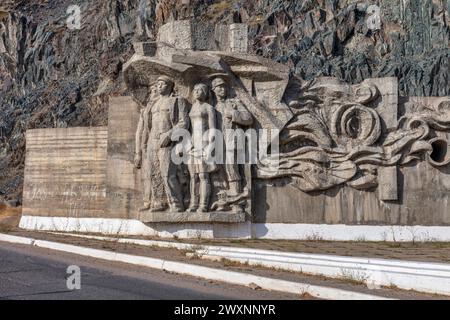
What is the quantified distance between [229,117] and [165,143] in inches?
54.2

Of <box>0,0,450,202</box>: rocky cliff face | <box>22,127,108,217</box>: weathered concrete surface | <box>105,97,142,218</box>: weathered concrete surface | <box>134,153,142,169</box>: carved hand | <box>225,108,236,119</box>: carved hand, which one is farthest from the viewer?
<box>0,0,450,202</box>: rocky cliff face

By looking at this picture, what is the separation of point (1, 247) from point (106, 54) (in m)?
55.5

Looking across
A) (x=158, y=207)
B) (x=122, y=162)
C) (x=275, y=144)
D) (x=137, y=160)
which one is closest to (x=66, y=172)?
(x=122, y=162)

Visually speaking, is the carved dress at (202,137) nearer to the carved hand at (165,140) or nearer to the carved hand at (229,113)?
the carved hand at (229,113)

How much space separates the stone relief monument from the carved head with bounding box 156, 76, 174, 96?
0.02 m

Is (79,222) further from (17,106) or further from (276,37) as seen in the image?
(17,106)

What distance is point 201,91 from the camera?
523 inches

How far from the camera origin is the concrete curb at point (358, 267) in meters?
7.32

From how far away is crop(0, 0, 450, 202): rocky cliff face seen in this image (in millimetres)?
53594

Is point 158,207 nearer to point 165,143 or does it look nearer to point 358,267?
point 165,143

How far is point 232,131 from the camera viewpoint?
13273 millimetres

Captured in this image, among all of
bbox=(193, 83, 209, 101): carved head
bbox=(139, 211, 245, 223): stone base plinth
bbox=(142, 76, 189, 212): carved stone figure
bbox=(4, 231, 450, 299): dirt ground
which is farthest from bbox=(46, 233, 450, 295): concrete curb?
bbox=(193, 83, 209, 101): carved head

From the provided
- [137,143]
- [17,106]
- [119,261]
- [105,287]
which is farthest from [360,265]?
[17,106]

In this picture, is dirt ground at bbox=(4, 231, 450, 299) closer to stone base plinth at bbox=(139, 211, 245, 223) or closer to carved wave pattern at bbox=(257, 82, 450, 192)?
stone base plinth at bbox=(139, 211, 245, 223)
